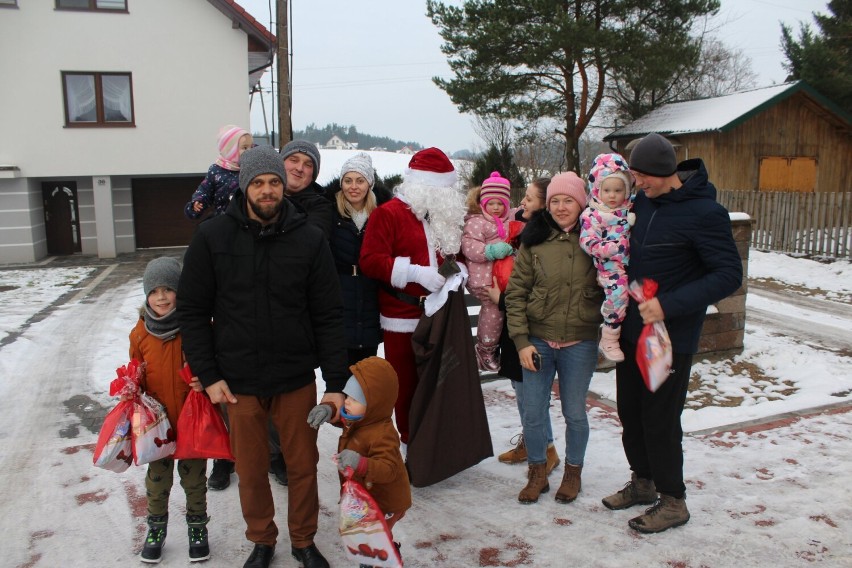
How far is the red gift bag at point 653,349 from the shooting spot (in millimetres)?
3148

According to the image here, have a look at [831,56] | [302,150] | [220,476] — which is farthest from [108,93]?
[831,56]

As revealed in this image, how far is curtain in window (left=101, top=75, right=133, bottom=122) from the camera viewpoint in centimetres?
1691

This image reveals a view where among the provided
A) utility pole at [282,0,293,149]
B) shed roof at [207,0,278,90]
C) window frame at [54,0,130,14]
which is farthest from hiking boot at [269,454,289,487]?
window frame at [54,0,130,14]

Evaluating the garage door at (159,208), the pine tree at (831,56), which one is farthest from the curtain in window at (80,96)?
the pine tree at (831,56)

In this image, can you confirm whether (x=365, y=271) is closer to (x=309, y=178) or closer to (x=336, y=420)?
(x=309, y=178)

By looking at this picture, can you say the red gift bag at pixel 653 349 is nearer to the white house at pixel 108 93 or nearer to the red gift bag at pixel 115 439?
the red gift bag at pixel 115 439

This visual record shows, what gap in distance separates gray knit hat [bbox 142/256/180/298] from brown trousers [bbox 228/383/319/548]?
0.70 meters

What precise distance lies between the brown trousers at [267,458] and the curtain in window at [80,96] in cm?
1675

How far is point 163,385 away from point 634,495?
2621mm

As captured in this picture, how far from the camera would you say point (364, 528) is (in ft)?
8.86

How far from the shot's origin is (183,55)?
665 inches

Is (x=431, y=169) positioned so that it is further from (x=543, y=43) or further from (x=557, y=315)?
(x=543, y=43)

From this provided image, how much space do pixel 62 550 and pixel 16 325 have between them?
687 cm

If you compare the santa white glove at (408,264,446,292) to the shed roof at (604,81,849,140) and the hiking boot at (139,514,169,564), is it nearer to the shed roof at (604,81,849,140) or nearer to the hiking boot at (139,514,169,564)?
the hiking boot at (139,514,169,564)
